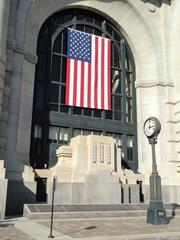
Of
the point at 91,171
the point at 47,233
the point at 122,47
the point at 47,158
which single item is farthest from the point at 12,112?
the point at 122,47

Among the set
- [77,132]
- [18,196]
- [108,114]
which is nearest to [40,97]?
[77,132]

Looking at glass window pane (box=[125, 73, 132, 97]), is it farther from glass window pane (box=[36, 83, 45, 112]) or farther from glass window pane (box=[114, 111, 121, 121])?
glass window pane (box=[36, 83, 45, 112])

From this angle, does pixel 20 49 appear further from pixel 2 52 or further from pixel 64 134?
pixel 64 134

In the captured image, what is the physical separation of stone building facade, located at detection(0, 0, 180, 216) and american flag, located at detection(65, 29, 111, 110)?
260 centimetres

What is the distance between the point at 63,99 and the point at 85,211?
11.9 m

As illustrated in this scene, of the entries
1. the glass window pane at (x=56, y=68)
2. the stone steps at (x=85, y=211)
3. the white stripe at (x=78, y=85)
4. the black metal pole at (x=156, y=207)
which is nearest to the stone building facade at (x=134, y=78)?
the glass window pane at (x=56, y=68)

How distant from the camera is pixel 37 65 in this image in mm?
26406

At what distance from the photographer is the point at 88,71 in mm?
27766

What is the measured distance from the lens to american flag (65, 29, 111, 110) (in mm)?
26750

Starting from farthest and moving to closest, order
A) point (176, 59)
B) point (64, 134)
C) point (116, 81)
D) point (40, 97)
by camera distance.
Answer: point (116, 81) → point (176, 59) → point (64, 134) → point (40, 97)

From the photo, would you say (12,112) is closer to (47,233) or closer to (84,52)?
(84,52)

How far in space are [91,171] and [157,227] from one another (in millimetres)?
8596

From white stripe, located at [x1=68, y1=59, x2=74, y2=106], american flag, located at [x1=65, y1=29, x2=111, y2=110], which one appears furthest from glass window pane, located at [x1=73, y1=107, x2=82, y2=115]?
white stripe, located at [x1=68, y1=59, x2=74, y2=106]

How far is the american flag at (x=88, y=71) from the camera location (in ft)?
87.8
